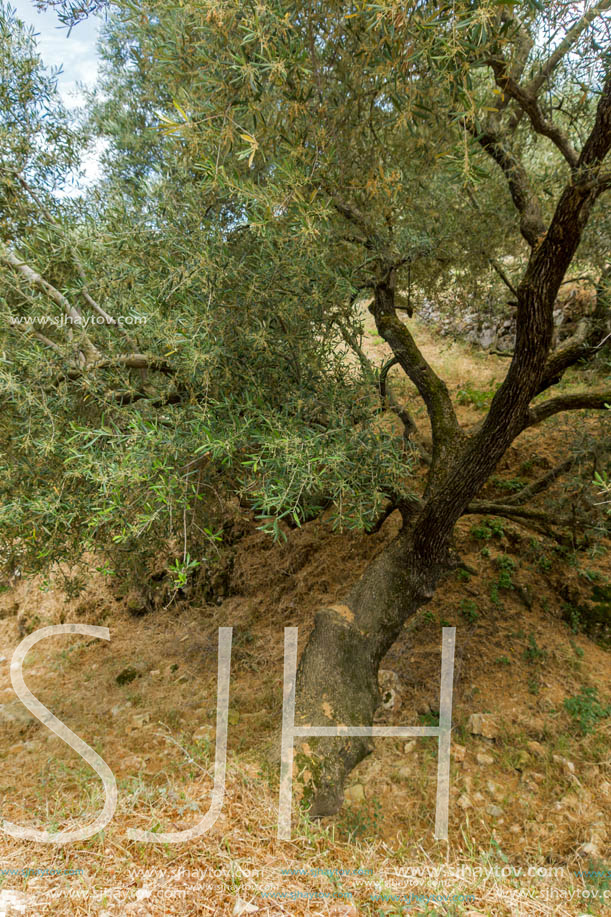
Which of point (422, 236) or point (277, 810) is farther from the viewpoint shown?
point (422, 236)

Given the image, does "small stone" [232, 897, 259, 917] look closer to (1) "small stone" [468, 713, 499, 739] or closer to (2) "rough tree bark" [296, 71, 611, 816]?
(2) "rough tree bark" [296, 71, 611, 816]

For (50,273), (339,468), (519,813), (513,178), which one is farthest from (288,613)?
(513,178)

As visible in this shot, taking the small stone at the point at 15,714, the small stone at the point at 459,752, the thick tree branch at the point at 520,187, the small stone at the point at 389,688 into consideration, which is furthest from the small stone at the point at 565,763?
the small stone at the point at 15,714

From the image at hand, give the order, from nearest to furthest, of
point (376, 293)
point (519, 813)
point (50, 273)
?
1. point (519, 813)
2. point (50, 273)
3. point (376, 293)

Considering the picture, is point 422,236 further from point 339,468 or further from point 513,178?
point 339,468

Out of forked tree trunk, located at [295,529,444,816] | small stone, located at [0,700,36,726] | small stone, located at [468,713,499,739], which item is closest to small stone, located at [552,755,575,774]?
small stone, located at [468,713,499,739]

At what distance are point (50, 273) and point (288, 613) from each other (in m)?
5.88

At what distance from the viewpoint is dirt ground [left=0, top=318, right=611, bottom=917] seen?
300 centimetres

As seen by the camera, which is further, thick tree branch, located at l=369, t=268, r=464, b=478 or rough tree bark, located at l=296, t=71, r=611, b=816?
thick tree branch, located at l=369, t=268, r=464, b=478

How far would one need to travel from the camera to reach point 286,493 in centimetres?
348

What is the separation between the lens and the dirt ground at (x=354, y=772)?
3.00 meters

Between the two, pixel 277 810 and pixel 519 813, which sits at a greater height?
pixel 277 810

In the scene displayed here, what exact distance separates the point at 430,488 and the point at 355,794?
10.2 ft

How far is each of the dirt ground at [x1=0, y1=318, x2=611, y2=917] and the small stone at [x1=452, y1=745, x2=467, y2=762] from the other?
0.07ft
